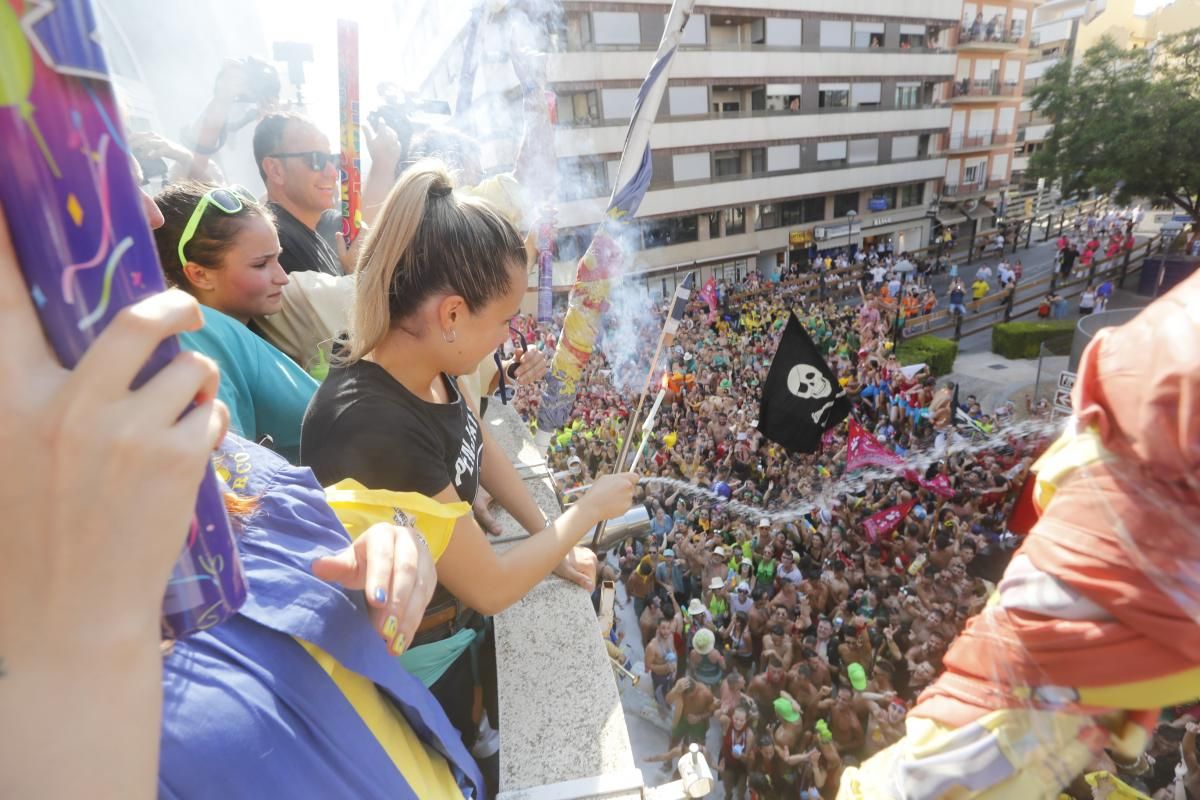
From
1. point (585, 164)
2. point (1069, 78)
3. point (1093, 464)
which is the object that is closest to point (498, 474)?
point (1093, 464)

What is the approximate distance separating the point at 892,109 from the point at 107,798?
35.9 meters

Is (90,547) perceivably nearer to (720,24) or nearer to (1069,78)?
(720,24)

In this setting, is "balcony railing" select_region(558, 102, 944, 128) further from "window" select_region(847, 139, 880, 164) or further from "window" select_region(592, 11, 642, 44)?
"window" select_region(592, 11, 642, 44)

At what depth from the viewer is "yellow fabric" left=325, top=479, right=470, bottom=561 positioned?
112cm

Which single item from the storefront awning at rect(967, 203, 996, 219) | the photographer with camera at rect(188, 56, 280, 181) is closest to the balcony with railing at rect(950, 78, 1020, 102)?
the storefront awning at rect(967, 203, 996, 219)

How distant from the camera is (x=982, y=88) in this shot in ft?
109

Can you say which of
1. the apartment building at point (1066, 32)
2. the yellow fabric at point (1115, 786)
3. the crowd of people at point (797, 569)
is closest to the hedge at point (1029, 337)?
the crowd of people at point (797, 569)

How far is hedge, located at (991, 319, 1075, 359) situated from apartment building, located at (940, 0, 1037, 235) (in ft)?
61.0

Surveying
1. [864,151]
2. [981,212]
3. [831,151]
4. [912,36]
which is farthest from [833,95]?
[981,212]

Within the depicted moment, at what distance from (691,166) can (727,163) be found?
2.12 metres

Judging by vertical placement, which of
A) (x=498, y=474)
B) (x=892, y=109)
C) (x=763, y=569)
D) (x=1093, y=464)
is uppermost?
(x=892, y=109)

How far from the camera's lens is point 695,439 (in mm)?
10555

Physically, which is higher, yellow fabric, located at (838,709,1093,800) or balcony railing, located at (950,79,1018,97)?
balcony railing, located at (950,79,1018,97)

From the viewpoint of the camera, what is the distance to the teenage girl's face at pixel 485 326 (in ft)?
5.08
